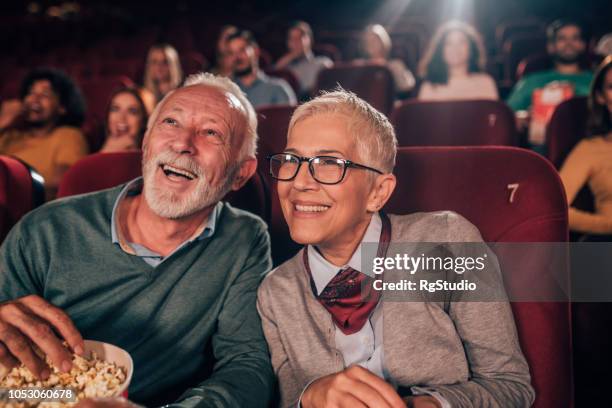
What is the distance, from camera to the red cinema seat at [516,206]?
0.81m

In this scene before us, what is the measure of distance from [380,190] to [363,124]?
98 millimetres

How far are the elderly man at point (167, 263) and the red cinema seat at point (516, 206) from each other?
284mm

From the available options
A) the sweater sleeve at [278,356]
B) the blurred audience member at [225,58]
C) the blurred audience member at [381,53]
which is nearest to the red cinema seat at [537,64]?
the blurred audience member at [381,53]

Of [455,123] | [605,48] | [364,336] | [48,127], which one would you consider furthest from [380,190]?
[605,48]

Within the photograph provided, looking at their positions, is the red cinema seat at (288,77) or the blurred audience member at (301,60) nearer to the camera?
the red cinema seat at (288,77)

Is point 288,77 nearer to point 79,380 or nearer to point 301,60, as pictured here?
point 301,60

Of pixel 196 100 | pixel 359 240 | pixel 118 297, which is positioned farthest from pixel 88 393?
pixel 196 100

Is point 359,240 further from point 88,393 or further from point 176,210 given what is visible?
point 88,393

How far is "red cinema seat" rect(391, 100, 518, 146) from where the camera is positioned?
155cm

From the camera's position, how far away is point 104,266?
92 cm

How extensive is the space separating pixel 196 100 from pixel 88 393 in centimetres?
55

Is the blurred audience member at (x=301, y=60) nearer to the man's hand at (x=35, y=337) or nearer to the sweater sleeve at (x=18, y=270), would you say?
the sweater sleeve at (x=18, y=270)

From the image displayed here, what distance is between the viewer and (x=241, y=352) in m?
0.85

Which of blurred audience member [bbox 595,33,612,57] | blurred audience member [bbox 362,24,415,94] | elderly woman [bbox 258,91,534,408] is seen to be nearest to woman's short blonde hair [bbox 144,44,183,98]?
blurred audience member [bbox 362,24,415,94]
